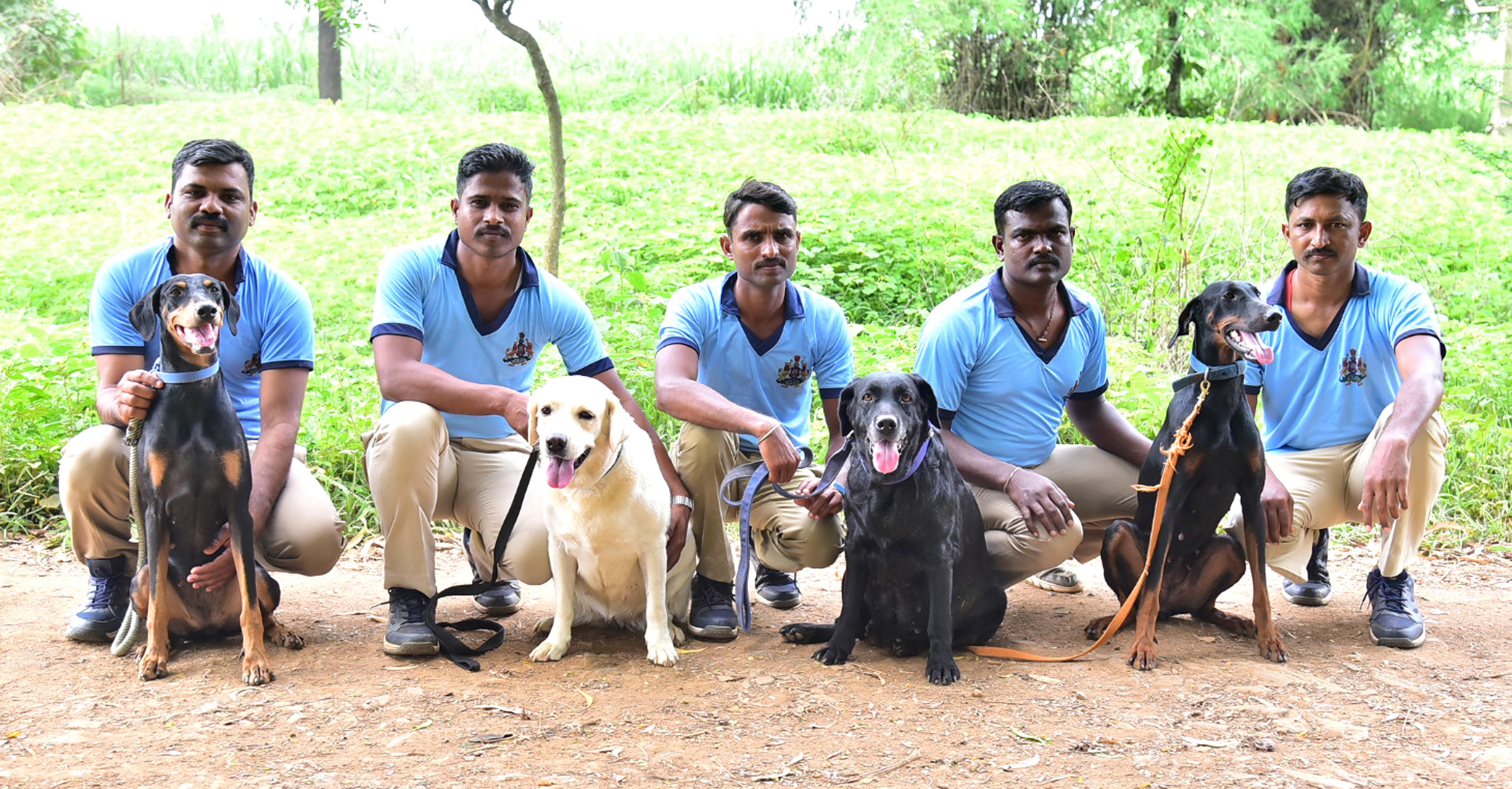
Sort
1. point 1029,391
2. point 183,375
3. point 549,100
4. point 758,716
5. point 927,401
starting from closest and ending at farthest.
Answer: point 758,716 → point 183,375 → point 927,401 → point 1029,391 → point 549,100

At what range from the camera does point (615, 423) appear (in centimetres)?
364

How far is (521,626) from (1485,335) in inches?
239

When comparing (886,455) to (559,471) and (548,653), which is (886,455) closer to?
(559,471)

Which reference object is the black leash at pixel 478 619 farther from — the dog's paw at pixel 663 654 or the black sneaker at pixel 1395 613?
the black sneaker at pixel 1395 613

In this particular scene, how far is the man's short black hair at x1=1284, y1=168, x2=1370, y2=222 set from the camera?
416 centimetres

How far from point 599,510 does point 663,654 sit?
53 cm

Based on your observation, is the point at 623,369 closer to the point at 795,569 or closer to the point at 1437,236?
the point at 795,569

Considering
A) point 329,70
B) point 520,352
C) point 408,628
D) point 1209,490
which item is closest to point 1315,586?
point 1209,490

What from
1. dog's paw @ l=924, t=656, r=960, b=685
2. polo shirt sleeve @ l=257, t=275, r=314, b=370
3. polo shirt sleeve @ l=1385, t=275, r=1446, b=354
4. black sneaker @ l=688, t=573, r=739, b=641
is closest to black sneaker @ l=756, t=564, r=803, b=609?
black sneaker @ l=688, t=573, r=739, b=641

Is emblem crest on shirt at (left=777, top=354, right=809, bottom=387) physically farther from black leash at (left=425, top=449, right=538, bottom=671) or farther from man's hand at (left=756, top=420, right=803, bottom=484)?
black leash at (left=425, top=449, right=538, bottom=671)

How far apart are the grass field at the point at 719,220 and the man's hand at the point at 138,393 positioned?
7.50 ft

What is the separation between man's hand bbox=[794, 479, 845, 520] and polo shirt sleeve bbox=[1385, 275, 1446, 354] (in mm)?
2177

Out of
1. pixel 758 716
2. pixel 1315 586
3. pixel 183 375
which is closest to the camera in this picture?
pixel 758 716

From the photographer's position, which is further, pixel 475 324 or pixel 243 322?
pixel 475 324
